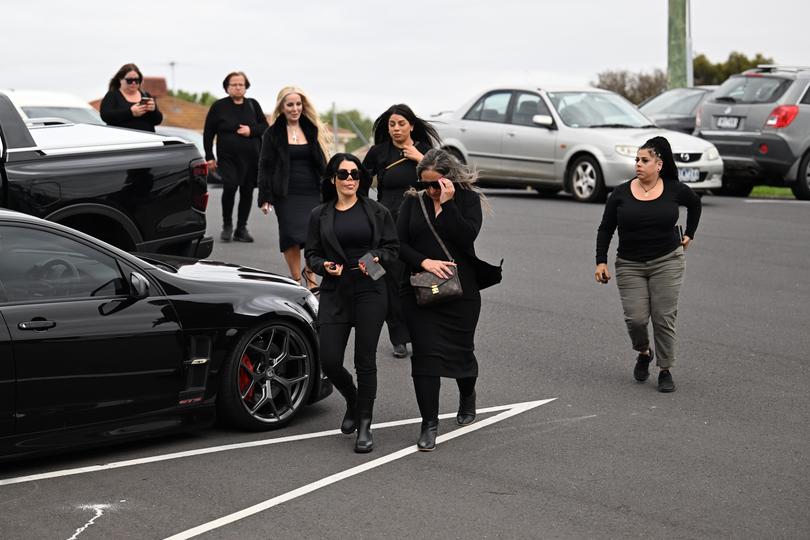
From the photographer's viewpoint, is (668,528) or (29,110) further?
(29,110)

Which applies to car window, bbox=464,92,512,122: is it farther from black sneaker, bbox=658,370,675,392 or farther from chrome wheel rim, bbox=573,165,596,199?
black sneaker, bbox=658,370,675,392

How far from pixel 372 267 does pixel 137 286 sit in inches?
48.7

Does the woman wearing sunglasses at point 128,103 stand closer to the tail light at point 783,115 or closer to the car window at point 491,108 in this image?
the car window at point 491,108

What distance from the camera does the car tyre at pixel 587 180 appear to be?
61.7 ft

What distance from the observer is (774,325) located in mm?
10664

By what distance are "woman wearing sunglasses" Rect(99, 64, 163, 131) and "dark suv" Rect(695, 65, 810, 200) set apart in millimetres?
9760

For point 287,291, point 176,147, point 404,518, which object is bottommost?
point 404,518

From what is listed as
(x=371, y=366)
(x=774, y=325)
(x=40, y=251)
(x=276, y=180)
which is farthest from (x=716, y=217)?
(x=40, y=251)

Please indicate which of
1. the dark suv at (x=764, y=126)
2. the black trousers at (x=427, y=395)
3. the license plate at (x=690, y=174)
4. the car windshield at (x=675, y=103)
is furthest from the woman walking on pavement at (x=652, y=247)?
the car windshield at (x=675, y=103)

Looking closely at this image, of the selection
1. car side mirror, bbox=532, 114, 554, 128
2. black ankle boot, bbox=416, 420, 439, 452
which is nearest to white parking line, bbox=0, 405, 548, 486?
black ankle boot, bbox=416, 420, 439, 452

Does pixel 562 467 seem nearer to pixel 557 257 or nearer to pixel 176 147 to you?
pixel 176 147

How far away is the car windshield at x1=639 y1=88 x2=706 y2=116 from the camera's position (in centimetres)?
2350

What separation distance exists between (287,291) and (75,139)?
3.24 metres

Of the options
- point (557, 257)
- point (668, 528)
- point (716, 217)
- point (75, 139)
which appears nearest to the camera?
point (668, 528)
